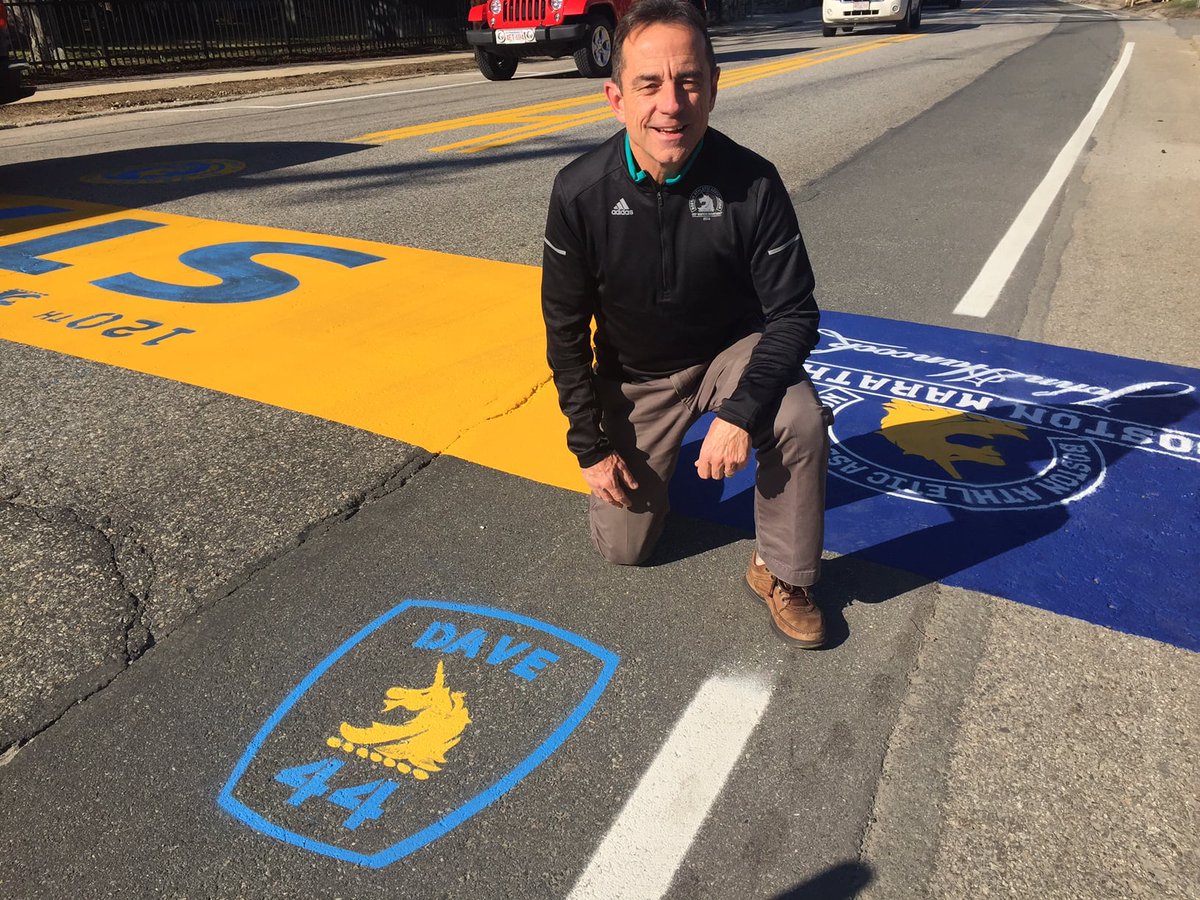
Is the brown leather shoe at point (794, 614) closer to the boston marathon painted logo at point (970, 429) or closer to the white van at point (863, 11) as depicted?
the boston marathon painted logo at point (970, 429)

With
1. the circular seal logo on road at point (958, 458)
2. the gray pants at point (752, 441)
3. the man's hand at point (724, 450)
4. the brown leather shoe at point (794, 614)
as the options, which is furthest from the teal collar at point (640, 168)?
the circular seal logo on road at point (958, 458)

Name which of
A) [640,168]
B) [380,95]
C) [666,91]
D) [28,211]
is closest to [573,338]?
[640,168]

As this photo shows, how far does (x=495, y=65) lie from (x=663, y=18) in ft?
53.2

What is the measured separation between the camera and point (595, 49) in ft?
54.4

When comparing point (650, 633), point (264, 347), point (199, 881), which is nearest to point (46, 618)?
point (199, 881)

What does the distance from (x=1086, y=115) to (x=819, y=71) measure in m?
6.18

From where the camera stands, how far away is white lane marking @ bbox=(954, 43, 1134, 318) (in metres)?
5.48

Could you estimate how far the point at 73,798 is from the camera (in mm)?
2141

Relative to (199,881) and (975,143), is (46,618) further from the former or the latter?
(975,143)

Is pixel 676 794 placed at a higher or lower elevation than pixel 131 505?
lower

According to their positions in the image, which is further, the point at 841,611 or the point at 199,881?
the point at 841,611

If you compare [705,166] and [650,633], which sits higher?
[705,166]

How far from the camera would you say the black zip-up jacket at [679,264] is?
257 centimetres

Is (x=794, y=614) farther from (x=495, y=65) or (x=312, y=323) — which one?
(x=495, y=65)
